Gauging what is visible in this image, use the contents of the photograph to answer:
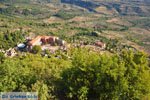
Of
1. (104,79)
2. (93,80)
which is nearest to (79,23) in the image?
(93,80)

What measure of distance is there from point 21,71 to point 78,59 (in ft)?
17.1

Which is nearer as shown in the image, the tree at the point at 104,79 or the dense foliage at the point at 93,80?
the dense foliage at the point at 93,80

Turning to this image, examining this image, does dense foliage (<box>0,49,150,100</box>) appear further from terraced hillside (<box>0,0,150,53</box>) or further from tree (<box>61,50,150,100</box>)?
terraced hillside (<box>0,0,150,53</box>)

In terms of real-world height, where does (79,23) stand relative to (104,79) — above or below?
below

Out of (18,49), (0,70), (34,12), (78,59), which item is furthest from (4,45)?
(34,12)

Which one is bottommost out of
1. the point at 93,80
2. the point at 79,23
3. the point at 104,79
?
the point at 79,23

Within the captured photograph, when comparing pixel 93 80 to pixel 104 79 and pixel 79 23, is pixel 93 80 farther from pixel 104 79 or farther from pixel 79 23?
pixel 79 23

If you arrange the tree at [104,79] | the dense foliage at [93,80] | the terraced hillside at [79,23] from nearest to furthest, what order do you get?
the dense foliage at [93,80] < the tree at [104,79] < the terraced hillside at [79,23]

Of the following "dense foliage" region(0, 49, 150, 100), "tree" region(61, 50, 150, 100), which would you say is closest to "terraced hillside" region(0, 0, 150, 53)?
"dense foliage" region(0, 49, 150, 100)

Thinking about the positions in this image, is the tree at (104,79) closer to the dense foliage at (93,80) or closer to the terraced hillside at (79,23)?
the dense foliage at (93,80)

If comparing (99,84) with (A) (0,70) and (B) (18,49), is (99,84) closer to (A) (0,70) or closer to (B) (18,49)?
(A) (0,70)

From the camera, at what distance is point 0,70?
12.2 m

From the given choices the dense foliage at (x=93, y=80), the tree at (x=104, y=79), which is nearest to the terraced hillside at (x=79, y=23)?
the dense foliage at (x=93, y=80)

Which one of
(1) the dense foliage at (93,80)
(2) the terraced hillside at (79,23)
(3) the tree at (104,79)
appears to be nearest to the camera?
(1) the dense foliage at (93,80)
